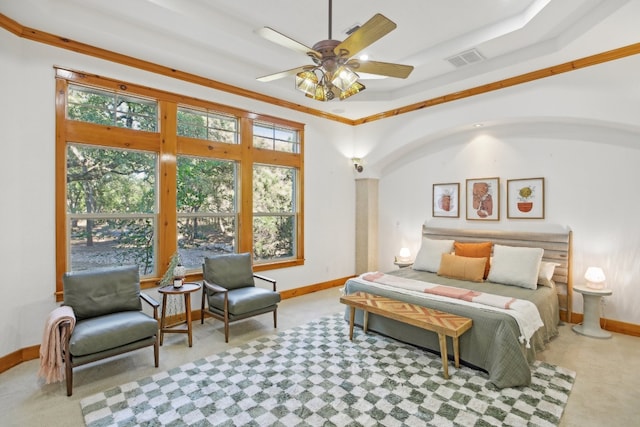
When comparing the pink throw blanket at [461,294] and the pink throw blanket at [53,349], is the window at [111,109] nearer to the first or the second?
the pink throw blanket at [53,349]

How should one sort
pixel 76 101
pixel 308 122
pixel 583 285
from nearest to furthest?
pixel 76 101 → pixel 583 285 → pixel 308 122

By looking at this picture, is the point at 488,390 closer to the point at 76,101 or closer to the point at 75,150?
the point at 75,150

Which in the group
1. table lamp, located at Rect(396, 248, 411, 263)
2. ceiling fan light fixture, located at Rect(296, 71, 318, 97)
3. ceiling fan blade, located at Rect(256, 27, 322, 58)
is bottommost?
table lamp, located at Rect(396, 248, 411, 263)

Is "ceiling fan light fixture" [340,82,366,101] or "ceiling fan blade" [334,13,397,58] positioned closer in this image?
"ceiling fan blade" [334,13,397,58]

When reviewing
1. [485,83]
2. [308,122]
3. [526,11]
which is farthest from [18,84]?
[485,83]

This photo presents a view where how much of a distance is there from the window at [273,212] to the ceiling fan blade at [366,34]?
295cm

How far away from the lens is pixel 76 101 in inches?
135

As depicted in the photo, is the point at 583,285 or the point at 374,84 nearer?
the point at 583,285

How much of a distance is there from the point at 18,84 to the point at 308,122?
3.70 meters

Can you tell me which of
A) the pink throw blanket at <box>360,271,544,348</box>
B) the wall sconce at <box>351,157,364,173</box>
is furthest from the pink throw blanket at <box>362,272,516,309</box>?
the wall sconce at <box>351,157,364,173</box>

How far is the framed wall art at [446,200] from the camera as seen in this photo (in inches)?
205

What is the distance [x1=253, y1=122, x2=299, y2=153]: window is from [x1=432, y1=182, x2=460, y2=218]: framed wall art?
2.49 meters

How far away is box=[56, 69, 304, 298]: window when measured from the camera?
343 centimetres

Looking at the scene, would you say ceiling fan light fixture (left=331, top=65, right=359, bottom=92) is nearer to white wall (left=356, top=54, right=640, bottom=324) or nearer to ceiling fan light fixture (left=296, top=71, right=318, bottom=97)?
ceiling fan light fixture (left=296, top=71, right=318, bottom=97)
